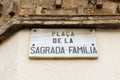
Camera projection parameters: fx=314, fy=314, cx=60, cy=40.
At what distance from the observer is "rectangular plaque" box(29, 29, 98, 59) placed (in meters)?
2.89

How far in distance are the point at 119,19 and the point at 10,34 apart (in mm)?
1089

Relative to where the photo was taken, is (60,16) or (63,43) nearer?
(63,43)

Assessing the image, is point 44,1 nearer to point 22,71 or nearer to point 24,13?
point 24,13

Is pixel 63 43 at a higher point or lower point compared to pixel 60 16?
lower

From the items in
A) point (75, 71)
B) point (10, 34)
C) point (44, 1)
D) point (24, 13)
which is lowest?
point (75, 71)

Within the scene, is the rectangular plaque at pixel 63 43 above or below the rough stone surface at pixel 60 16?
below

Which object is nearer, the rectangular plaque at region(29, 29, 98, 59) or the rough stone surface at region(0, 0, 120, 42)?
the rectangular plaque at region(29, 29, 98, 59)

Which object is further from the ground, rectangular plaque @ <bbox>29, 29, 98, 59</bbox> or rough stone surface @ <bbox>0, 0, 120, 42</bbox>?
rough stone surface @ <bbox>0, 0, 120, 42</bbox>

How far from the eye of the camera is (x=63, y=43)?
2982mm

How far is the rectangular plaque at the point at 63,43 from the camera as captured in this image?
114 inches

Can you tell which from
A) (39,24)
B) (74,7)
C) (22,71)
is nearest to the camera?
(22,71)

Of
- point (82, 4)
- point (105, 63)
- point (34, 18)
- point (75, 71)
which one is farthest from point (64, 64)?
point (82, 4)

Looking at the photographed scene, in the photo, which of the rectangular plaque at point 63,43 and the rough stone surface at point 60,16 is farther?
the rough stone surface at point 60,16

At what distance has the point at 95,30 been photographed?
3098 mm
